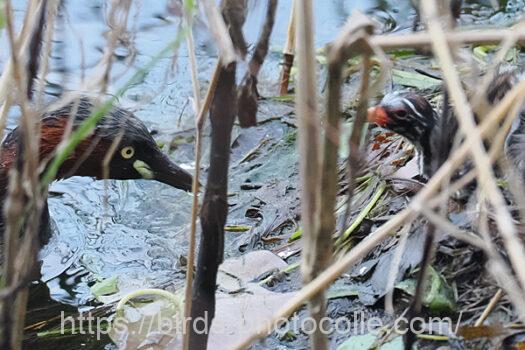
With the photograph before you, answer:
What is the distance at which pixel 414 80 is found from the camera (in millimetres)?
5598

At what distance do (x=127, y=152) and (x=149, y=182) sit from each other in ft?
1.53

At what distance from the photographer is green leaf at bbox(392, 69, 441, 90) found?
5488 millimetres

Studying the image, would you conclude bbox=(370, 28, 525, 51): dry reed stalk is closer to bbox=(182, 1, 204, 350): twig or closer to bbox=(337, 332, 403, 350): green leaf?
bbox=(182, 1, 204, 350): twig

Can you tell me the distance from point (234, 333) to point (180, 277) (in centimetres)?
101

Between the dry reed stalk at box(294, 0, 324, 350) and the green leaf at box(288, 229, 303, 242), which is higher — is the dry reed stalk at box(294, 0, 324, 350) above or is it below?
above

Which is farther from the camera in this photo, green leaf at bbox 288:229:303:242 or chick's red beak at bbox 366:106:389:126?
green leaf at bbox 288:229:303:242

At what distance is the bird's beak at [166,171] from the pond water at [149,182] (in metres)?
0.18

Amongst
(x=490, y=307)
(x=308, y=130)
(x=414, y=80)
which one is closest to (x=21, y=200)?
(x=308, y=130)

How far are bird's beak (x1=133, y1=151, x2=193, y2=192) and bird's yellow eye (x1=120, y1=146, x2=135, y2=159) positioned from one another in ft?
0.19

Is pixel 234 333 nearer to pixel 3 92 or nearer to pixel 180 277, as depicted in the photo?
pixel 180 277

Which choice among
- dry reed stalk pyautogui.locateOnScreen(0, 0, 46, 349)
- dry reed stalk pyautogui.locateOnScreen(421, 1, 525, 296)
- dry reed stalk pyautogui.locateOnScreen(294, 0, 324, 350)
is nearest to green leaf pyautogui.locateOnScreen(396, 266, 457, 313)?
dry reed stalk pyautogui.locateOnScreen(294, 0, 324, 350)

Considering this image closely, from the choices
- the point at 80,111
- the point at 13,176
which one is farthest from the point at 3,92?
the point at 80,111

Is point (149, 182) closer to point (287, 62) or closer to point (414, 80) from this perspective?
point (287, 62)

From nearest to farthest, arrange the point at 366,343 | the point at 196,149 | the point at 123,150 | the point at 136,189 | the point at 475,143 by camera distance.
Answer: the point at 475,143, the point at 196,149, the point at 366,343, the point at 123,150, the point at 136,189
